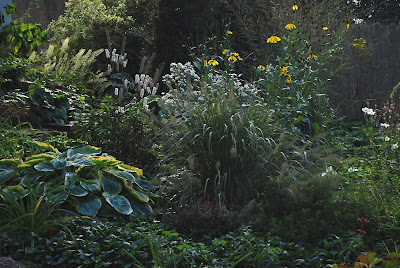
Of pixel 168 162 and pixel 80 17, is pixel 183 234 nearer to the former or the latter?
pixel 168 162

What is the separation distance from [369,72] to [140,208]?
8.24m

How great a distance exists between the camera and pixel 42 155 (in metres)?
4.28

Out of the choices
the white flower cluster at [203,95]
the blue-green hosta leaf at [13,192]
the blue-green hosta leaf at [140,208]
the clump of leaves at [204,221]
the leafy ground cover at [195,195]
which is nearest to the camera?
the leafy ground cover at [195,195]

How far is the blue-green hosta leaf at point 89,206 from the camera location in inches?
152

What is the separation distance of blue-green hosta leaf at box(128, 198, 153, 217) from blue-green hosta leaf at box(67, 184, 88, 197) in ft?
1.58

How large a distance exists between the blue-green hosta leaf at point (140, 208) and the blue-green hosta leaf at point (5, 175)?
1.03m

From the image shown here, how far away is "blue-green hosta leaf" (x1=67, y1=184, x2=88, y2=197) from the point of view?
390 centimetres

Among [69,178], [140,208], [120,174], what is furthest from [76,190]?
[140,208]

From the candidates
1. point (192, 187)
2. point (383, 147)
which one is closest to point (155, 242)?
point (192, 187)

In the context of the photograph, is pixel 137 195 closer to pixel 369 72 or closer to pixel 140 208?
pixel 140 208

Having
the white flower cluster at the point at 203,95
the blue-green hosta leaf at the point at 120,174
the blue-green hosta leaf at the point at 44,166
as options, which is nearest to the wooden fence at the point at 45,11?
the white flower cluster at the point at 203,95

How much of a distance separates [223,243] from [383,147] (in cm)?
308

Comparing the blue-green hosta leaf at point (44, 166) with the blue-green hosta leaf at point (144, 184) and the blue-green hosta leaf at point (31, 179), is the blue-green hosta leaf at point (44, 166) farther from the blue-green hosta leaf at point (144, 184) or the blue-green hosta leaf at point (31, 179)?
the blue-green hosta leaf at point (144, 184)

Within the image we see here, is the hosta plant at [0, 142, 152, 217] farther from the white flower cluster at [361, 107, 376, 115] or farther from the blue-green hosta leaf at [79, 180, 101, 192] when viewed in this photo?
the white flower cluster at [361, 107, 376, 115]
